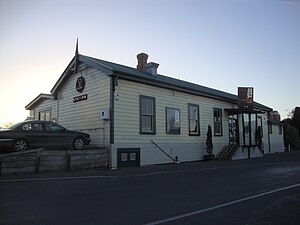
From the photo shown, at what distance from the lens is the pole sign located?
24422 millimetres

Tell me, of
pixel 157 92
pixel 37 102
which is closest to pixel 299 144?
pixel 157 92

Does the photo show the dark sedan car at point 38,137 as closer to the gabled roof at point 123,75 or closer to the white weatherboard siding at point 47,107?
the gabled roof at point 123,75

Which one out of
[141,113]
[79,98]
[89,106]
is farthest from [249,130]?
[79,98]

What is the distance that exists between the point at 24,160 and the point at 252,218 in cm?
982

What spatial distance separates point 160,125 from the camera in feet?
63.5

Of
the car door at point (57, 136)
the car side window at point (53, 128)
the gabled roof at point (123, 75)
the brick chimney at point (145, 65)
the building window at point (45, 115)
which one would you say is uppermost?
the brick chimney at point (145, 65)

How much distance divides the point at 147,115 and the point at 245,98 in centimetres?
933

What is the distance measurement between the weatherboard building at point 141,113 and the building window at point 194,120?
7 cm

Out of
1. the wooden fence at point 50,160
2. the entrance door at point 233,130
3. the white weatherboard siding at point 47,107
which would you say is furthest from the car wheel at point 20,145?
the entrance door at point 233,130

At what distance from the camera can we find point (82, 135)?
16062 mm

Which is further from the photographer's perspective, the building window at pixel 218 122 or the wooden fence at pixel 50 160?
the building window at pixel 218 122

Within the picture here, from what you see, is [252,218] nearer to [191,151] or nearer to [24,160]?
[24,160]

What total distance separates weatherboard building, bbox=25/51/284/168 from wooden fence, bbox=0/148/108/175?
0.89 meters

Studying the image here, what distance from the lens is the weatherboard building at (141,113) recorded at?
1717cm
